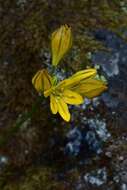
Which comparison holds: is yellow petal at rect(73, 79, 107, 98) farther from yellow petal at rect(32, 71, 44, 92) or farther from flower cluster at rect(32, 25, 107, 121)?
yellow petal at rect(32, 71, 44, 92)

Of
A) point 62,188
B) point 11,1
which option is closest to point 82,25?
point 11,1

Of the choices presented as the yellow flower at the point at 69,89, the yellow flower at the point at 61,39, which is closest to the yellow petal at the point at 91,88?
the yellow flower at the point at 69,89

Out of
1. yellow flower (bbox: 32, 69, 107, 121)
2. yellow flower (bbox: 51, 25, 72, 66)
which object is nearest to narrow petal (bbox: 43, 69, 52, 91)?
yellow flower (bbox: 32, 69, 107, 121)

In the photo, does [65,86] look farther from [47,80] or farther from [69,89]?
[47,80]

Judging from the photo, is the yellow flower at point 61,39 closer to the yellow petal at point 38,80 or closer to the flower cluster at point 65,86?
the flower cluster at point 65,86

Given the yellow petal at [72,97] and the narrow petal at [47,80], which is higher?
the narrow petal at [47,80]

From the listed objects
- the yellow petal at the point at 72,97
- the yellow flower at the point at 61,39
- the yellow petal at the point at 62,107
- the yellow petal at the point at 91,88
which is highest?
the yellow flower at the point at 61,39

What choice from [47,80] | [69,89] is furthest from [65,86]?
[47,80]

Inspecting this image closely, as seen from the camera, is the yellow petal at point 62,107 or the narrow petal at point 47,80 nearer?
the narrow petal at point 47,80
